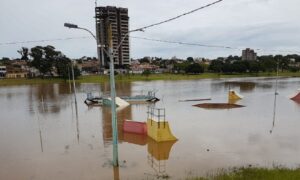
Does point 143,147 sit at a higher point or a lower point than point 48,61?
lower

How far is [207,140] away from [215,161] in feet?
12.5

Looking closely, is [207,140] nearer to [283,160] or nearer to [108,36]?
[283,160]

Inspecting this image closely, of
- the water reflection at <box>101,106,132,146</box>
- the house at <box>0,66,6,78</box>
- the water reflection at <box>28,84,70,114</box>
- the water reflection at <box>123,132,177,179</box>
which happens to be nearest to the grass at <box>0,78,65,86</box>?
the house at <box>0,66,6,78</box>

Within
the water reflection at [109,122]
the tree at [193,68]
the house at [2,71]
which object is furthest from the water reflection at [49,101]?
the tree at [193,68]

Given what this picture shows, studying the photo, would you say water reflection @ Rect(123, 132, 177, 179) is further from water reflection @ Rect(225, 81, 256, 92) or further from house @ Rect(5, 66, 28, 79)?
house @ Rect(5, 66, 28, 79)

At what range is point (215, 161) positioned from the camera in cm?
1330

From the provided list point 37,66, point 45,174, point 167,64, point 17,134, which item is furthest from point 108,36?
point 167,64

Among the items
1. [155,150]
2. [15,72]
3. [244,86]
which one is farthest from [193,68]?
[155,150]

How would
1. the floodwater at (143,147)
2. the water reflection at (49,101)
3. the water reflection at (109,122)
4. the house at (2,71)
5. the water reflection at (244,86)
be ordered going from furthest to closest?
the house at (2,71) < the water reflection at (244,86) < the water reflection at (49,101) < the water reflection at (109,122) < the floodwater at (143,147)

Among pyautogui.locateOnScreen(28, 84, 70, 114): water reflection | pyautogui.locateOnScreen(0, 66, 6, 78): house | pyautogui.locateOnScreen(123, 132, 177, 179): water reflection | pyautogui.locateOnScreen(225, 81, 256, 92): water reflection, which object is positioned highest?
pyautogui.locateOnScreen(0, 66, 6, 78): house

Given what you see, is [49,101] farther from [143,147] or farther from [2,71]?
[2,71]

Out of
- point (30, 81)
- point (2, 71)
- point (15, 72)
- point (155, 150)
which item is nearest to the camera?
point (155, 150)

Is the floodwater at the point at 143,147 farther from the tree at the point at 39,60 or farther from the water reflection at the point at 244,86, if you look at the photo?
the tree at the point at 39,60

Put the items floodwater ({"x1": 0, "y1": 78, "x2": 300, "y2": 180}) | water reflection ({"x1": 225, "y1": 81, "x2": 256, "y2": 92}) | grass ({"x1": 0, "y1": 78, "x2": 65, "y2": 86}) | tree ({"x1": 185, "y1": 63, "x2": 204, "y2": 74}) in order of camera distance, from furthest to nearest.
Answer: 1. tree ({"x1": 185, "y1": 63, "x2": 204, "y2": 74})
2. grass ({"x1": 0, "y1": 78, "x2": 65, "y2": 86})
3. water reflection ({"x1": 225, "y1": 81, "x2": 256, "y2": 92})
4. floodwater ({"x1": 0, "y1": 78, "x2": 300, "y2": 180})
